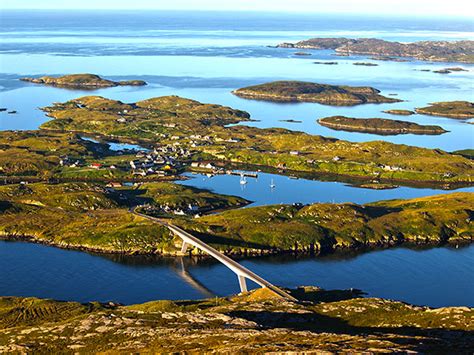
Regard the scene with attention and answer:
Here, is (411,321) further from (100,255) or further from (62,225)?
(62,225)

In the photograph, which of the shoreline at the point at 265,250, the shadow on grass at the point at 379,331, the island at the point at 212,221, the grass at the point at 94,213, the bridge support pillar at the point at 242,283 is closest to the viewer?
the shadow on grass at the point at 379,331

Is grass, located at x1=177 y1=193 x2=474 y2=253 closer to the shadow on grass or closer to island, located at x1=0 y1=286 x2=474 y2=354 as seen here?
island, located at x1=0 y1=286 x2=474 y2=354

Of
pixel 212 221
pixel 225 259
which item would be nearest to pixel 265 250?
pixel 212 221

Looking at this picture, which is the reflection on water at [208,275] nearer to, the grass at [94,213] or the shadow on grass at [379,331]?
the grass at [94,213]

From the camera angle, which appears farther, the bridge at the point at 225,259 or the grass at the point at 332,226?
the grass at the point at 332,226

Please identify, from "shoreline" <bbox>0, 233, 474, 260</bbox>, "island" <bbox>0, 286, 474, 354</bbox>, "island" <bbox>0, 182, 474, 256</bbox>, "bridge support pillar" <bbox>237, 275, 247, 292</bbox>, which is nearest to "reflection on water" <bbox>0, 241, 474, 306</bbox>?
"shoreline" <bbox>0, 233, 474, 260</bbox>

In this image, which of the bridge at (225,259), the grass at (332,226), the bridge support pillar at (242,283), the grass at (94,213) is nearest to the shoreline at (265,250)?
the grass at (94,213)

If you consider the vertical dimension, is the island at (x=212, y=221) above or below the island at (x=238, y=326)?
below
